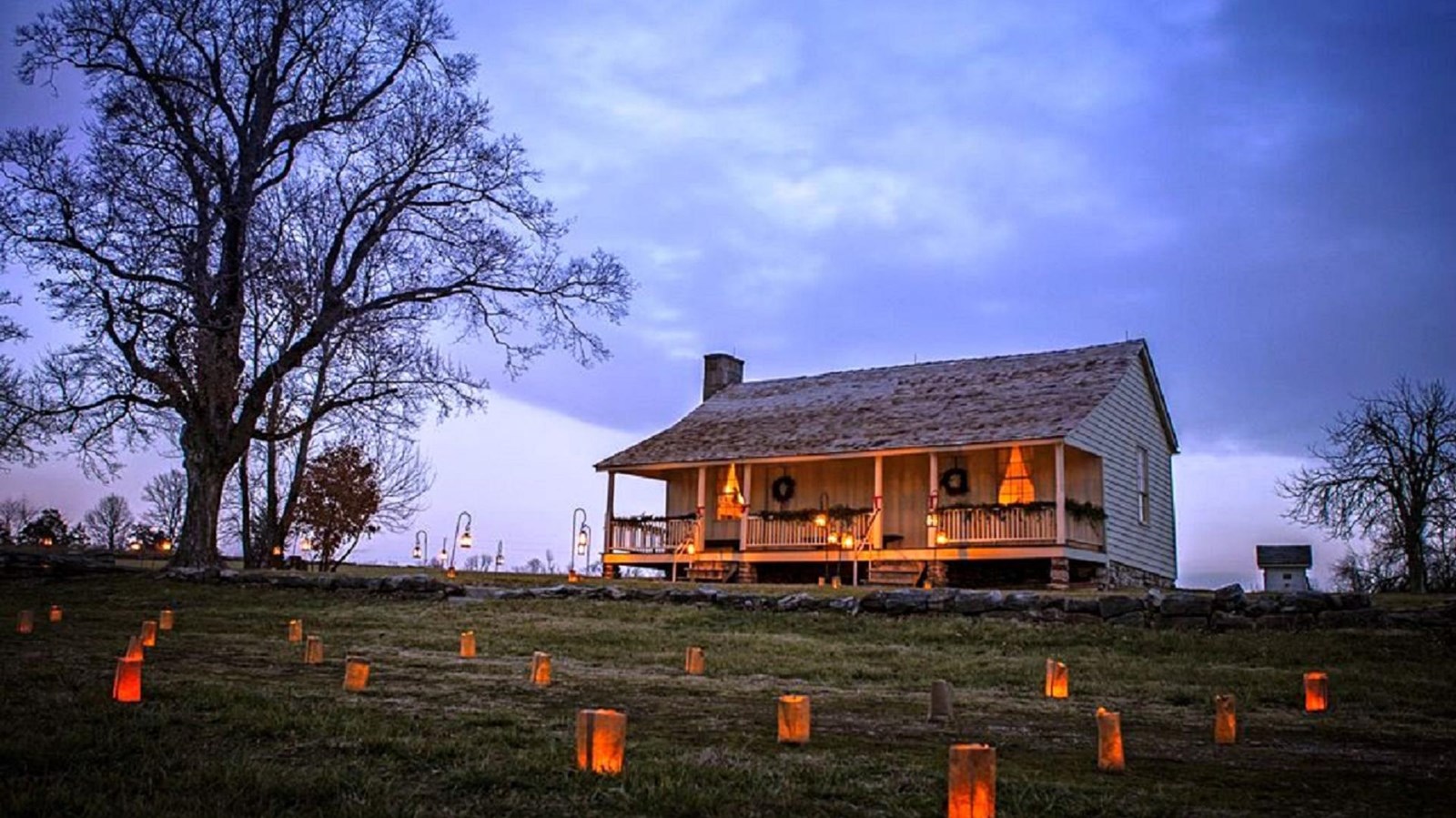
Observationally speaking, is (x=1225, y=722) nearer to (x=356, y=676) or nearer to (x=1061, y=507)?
(x=356, y=676)

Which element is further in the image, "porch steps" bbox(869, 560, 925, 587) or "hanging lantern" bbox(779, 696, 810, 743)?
"porch steps" bbox(869, 560, 925, 587)

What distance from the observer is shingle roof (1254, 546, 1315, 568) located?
78.2 feet

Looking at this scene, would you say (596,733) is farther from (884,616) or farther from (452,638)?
(884,616)

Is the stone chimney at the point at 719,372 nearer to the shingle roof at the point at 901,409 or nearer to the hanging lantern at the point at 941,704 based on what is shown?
the shingle roof at the point at 901,409

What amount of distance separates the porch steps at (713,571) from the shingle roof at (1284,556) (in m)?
12.3

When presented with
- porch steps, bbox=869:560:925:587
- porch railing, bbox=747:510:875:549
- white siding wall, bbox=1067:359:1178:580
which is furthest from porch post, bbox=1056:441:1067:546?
porch railing, bbox=747:510:875:549

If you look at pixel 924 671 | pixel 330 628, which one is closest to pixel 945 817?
pixel 924 671

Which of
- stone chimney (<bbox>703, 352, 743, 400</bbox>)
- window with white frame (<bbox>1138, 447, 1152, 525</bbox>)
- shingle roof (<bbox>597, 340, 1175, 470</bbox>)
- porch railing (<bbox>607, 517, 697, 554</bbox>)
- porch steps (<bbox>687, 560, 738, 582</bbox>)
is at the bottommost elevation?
porch steps (<bbox>687, 560, 738, 582</bbox>)

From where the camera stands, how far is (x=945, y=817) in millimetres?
4383

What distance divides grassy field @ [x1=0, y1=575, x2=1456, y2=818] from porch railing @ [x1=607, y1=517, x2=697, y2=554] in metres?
16.1

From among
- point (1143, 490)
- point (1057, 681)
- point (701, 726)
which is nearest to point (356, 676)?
point (701, 726)

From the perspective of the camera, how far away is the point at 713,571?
29.6 m

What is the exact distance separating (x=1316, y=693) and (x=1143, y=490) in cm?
2102

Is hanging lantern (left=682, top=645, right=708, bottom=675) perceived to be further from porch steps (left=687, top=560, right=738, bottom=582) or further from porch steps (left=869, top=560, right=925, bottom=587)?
porch steps (left=687, top=560, right=738, bottom=582)
